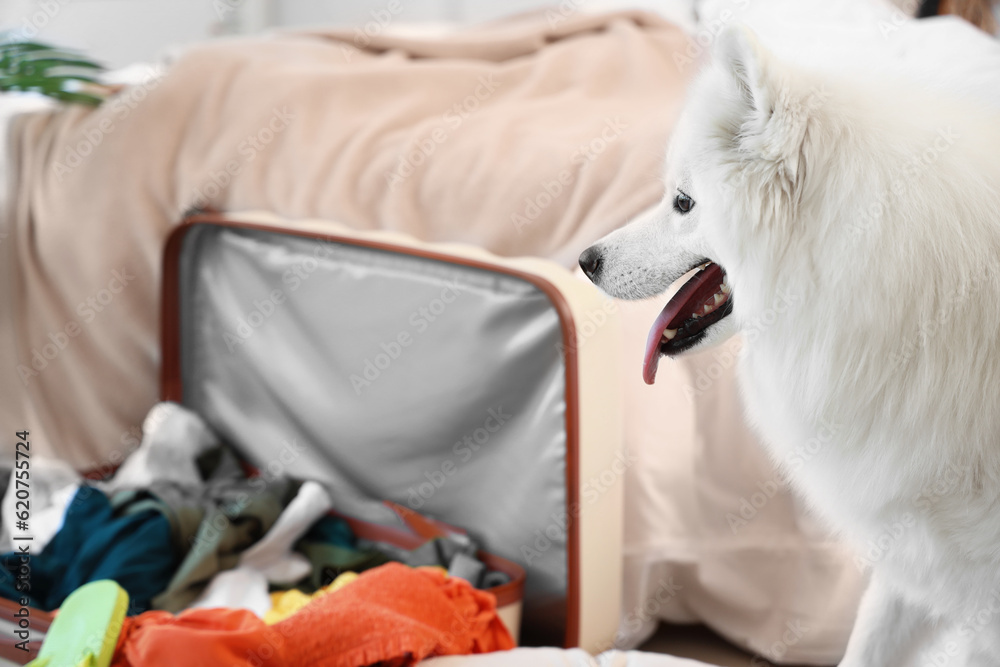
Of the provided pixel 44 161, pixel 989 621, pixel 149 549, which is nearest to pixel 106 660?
pixel 149 549

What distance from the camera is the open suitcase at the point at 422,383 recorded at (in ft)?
3.45

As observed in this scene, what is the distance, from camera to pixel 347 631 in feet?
2.96

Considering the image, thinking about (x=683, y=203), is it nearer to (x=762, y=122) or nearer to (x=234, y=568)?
(x=762, y=122)

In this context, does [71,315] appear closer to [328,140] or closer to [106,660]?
[328,140]

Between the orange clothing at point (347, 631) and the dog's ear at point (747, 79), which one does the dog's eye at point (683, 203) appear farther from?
the orange clothing at point (347, 631)

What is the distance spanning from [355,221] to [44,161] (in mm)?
721

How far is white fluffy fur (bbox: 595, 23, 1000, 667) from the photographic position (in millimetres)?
571

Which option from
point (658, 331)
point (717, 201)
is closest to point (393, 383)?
point (658, 331)

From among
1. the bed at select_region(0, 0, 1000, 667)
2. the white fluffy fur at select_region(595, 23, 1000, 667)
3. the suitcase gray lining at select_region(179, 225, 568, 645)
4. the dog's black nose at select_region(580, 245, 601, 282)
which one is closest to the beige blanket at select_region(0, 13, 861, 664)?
the bed at select_region(0, 0, 1000, 667)

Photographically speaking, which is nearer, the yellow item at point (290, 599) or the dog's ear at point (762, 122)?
the dog's ear at point (762, 122)

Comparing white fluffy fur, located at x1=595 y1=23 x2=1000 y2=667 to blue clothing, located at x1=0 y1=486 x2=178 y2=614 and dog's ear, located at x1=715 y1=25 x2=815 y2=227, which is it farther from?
blue clothing, located at x1=0 y1=486 x2=178 y2=614

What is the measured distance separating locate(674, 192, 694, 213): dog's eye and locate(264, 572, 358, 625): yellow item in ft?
2.44

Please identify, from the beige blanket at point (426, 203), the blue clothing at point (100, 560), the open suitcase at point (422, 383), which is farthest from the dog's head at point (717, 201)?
the blue clothing at point (100, 560)

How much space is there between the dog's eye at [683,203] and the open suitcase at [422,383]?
1.13 ft
